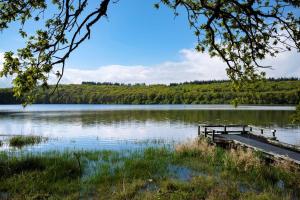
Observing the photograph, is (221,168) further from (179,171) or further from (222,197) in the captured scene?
(222,197)

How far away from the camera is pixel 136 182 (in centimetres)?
1395

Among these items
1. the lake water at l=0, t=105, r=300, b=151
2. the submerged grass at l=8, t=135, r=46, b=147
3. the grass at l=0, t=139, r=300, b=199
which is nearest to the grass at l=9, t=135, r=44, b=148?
the submerged grass at l=8, t=135, r=46, b=147

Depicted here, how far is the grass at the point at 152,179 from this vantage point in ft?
40.4

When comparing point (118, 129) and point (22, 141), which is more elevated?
point (22, 141)

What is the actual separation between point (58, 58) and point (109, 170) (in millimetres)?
9076

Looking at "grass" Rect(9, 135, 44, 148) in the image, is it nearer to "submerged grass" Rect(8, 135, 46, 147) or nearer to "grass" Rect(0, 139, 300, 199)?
"submerged grass" Rect(8, 135, 46, 147)

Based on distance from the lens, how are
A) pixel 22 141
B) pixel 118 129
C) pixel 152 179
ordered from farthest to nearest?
pixel 118 129
pixel 22 141
pixel 152 179

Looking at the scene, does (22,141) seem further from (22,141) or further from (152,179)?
(152,179)

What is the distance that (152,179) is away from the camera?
14.8 metres

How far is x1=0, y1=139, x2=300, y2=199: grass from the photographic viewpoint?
12305 mm

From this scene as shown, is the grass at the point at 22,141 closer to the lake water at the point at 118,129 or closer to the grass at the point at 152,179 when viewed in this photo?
the lake water at the point at 118,129

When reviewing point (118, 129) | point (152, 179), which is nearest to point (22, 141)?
point (118, 129)

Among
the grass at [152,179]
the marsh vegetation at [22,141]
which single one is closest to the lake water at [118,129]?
the marsh vegetation at [22,141]

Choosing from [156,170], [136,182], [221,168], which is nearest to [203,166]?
[221,168]
